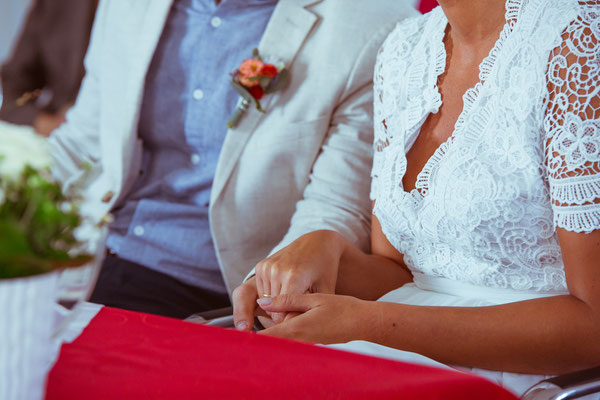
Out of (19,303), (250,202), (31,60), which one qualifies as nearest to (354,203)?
(250,202)

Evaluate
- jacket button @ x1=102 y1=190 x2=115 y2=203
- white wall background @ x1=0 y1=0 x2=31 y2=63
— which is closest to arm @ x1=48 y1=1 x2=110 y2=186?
jacket button @ x1=102 y1=190 x2=115 y2=203

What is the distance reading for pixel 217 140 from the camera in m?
1.68

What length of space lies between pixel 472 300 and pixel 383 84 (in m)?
0.49

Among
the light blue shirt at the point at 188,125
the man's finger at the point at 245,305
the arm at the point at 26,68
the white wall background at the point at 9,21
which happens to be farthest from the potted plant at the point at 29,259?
the white wall background at the point at 9,21

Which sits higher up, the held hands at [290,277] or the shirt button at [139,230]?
the held hands at [290,277]

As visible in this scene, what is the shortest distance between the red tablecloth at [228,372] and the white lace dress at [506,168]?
0.46m

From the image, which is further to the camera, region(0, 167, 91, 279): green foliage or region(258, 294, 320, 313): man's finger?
region(258, 294, 320, 313): man's finger

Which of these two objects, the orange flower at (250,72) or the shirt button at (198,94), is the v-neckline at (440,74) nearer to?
the orange flower at (250,72)

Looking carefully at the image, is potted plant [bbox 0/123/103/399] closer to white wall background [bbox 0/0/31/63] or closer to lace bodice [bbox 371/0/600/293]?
lace bodice [bbox 371/0/600/293]

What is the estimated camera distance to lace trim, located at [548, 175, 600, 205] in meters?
0.96

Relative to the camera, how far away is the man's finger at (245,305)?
115 centimetres

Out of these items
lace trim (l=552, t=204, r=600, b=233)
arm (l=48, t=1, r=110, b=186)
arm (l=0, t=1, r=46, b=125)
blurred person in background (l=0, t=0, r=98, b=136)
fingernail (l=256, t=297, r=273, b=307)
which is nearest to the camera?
lace trim (l=552, t=204, r=600, b=233)

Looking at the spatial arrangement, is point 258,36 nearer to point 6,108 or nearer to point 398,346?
point 398,346

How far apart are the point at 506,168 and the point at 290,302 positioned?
16.3 inches
